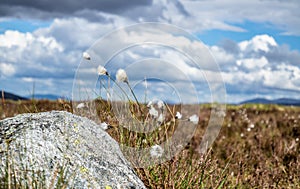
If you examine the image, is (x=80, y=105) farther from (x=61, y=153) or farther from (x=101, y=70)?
(x=61, y=153)

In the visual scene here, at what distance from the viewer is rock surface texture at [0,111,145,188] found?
3.62m

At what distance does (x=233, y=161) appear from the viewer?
27.9 feet

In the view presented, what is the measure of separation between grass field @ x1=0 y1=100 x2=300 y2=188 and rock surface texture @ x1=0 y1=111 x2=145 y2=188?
2.49 ft

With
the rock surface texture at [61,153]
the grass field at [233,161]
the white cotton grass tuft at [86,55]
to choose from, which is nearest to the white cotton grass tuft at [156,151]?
the grass field at [233,161]

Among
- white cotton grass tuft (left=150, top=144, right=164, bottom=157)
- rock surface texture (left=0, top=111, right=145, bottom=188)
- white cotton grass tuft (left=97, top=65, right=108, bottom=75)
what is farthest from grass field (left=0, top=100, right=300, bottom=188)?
rock surface texture (left=0, top=111, right=145, bottom=188)

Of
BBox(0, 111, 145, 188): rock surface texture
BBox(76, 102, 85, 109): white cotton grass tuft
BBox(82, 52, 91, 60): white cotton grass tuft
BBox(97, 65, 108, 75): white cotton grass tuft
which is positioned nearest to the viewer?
BBox(0, 111, 145, 188): rock surface texture

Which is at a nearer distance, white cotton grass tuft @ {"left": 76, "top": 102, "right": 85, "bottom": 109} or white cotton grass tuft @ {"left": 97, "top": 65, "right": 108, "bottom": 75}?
white cotton grass tuft @ {"left": 97, "top": 65, "right": 108, "bottom": 75}

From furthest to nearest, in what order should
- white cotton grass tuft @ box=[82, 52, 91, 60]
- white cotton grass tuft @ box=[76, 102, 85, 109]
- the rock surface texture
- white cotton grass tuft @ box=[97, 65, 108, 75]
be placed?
white cotton grass tuft @ box=[76, 102, 85, 109], white cotton grass tuft @ box=[82, 52, 91, 60], white cotton grass tuft @ box=[97, 65, 108, 75], the rock surface texture

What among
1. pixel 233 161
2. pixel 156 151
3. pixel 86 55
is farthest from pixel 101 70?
pixel 233 161

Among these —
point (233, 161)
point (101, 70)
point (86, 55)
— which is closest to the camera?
point (101, 70)

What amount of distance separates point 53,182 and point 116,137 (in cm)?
212

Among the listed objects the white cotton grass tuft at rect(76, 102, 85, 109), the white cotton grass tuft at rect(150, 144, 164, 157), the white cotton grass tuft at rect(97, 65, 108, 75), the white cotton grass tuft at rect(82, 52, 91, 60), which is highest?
the white cotton grass tuft at rect(82, 52, 91, 60)

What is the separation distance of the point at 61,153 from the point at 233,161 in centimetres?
521

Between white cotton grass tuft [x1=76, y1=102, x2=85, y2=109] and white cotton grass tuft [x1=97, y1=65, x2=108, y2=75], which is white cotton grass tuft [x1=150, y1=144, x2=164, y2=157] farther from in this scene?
white cotton grass tuft [x1=76, y1=102, x2=85, y2=109]
